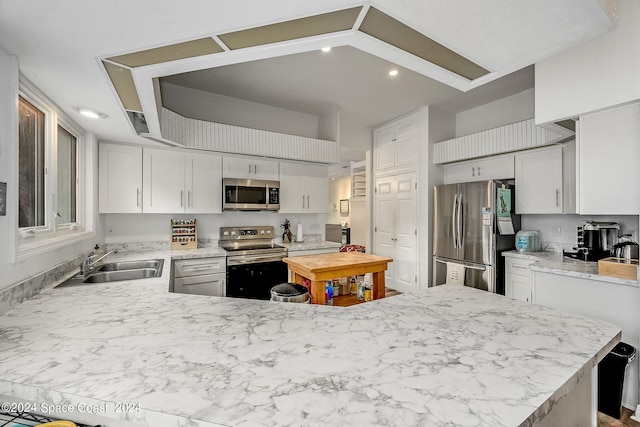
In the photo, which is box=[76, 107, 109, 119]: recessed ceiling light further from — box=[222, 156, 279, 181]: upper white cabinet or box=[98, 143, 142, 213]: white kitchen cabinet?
box=[222, 156, 279, 181]: upper white cabinet

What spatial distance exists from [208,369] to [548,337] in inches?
46.2

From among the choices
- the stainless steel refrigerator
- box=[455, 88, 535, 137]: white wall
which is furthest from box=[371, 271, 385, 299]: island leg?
box=[455, 88, 535, 137]: white wall

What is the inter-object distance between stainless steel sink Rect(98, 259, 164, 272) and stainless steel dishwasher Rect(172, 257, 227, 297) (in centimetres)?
23

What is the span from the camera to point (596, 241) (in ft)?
8.59

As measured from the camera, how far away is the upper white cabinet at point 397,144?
4.30 m

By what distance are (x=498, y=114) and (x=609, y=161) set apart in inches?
84.5

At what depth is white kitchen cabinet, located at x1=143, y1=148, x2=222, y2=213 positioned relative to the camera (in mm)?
3168

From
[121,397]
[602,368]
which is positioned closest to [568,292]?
[602,368]

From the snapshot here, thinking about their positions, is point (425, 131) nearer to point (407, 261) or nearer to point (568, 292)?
point (407, 261)

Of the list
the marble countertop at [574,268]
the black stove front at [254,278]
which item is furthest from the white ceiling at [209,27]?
the black stove front at [254,278]

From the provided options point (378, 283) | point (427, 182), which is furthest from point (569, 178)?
point (378, 283)

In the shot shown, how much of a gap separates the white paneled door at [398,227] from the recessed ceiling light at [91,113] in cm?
376

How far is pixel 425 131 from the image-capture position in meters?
4.10

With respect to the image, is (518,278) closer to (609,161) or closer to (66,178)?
(609,161)
